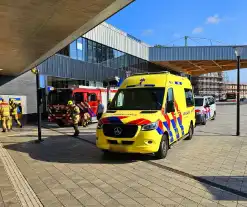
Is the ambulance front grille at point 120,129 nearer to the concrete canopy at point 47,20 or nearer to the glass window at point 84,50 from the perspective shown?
the concrete canopy at point 47,20

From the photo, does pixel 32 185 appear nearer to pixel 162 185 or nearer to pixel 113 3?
pixel 162 185

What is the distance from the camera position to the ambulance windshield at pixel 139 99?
330 inches

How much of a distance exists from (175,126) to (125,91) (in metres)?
2.00

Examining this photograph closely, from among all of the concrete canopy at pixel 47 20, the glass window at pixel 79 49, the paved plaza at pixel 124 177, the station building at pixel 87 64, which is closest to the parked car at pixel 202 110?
the paved plaza at pixel 124 177

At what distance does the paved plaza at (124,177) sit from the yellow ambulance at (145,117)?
1.66 feet

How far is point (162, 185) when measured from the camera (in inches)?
223

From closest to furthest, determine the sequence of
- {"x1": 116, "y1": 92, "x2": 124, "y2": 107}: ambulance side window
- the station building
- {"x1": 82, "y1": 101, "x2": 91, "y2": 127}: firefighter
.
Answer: {"x1": 116, "y1": 92, "x2": 124, "y2": 107}: ambulance side window < {"x1": 82, "y1": 101, "x2": 91, "y2": 127}: firefighter < the station building

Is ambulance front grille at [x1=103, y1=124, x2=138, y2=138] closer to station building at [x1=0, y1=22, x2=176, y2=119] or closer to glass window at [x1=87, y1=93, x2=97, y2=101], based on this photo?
station building at [x1=0, y1=22, x2=176, y2=119]

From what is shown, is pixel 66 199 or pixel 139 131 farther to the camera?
Result: pixel 139 131

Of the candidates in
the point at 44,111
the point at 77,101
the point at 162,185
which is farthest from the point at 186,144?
the point at 44,111

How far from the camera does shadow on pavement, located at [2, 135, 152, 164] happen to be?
8.00 metres

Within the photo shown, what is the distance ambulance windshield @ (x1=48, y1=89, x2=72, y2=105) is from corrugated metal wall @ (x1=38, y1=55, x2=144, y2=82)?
416cm

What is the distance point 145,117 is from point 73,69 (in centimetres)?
1760

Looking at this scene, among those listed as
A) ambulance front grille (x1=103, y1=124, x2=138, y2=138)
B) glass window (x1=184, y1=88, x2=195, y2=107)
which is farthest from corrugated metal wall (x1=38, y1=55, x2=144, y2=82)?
ambulance front grille (x1=103, y1=124, x2=138, y2=138)
